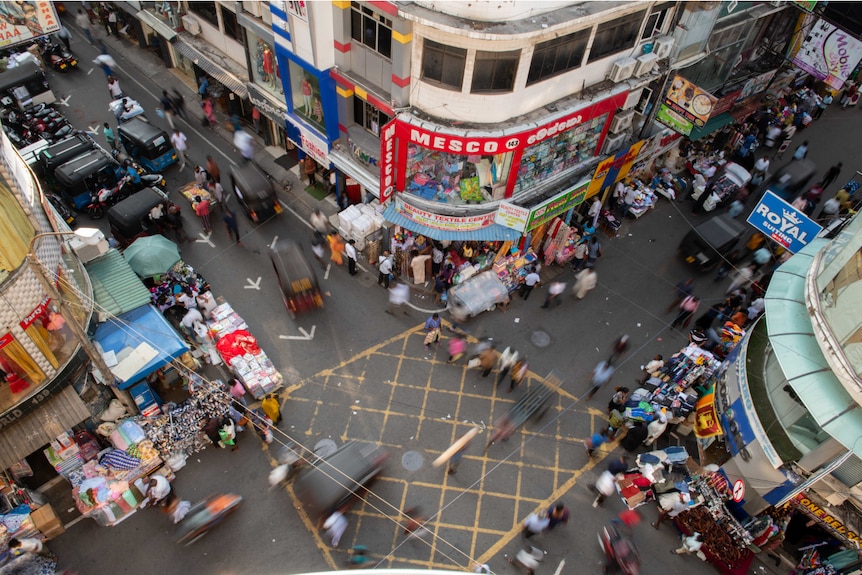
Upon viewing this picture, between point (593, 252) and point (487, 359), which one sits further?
point (593, 252)

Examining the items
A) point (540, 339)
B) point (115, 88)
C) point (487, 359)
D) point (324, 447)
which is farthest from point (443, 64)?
point (115, 88)

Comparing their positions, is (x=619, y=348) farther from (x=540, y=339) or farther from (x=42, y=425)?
(x=42, y=425)

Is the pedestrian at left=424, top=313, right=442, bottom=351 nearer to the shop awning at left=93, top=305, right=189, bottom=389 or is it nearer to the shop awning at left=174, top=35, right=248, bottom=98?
A: the shop awning at left=93, top=305, right=189, bottom=389

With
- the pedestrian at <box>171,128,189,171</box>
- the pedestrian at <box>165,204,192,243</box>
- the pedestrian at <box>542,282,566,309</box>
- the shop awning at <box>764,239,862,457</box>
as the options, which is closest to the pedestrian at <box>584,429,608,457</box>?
the pedestrian at <box>542,282,566,309</box>

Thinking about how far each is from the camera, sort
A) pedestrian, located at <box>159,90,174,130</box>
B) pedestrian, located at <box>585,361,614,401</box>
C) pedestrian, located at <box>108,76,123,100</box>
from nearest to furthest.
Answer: pedestrian, located at <box>585,361,614,401</box>
pedestrian, located at <box>159,90,174,130</box>
pedestrian, located at <box>108,76,123,100</box>

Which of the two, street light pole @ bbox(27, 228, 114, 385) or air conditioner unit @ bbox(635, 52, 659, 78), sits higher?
air conditioner unit @ bbox(635, 52, 659, 78)

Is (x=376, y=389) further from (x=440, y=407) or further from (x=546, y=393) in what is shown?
(x=546, y=393)

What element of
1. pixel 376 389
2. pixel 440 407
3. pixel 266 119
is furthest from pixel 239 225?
pixel 440 407
